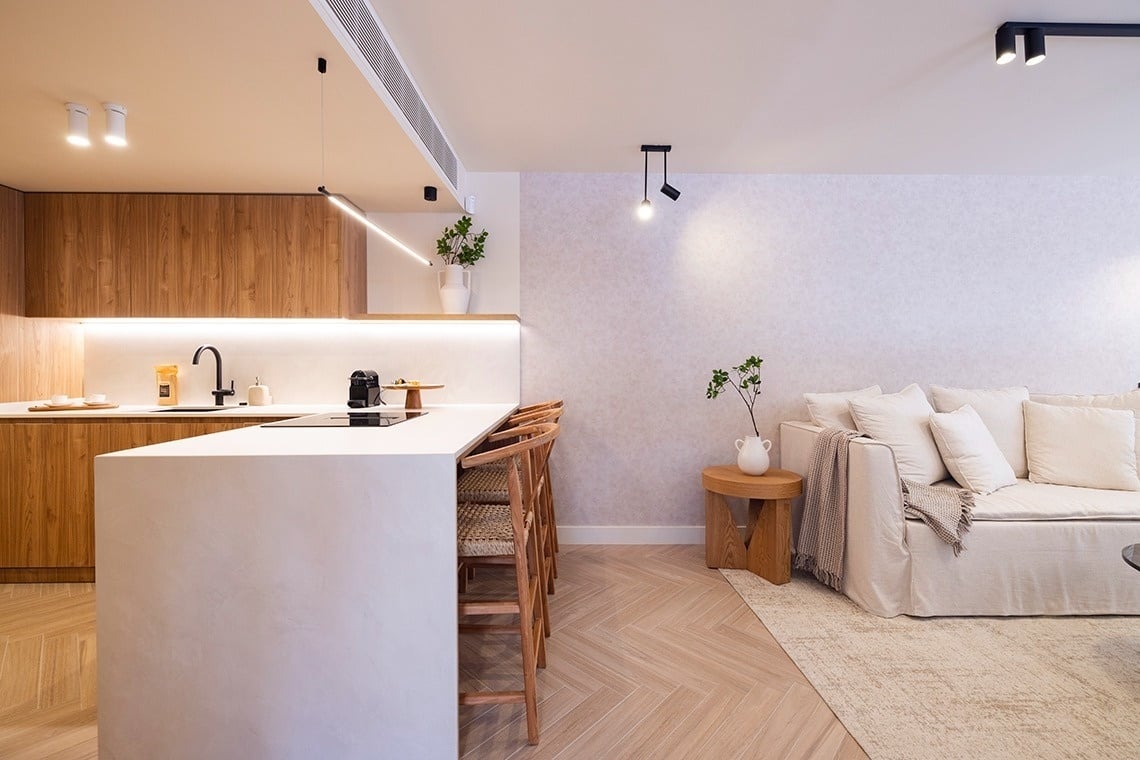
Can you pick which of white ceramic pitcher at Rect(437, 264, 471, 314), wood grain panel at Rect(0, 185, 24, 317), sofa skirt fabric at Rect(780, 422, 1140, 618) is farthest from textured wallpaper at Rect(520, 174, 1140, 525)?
wood grain panel at Rect(0, 185, 24, 317)

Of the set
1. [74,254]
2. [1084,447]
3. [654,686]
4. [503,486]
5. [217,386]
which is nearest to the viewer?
[654,686]

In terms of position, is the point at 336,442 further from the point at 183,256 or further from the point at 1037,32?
the point at 1037,32

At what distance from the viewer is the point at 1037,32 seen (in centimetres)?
203

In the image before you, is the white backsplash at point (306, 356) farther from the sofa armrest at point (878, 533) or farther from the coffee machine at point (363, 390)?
the sofa armrest at point (878, 533)

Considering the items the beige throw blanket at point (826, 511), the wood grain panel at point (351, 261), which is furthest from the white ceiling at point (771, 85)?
the beige throw blanket at point (826, 511)

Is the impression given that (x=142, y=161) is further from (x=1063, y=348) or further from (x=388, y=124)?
(x=1063, y=348)

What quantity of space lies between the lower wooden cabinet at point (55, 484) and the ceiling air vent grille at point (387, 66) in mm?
1861

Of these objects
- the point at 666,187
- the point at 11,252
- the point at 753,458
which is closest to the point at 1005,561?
the point at 753,458

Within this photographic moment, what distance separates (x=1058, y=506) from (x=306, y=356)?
169 inches

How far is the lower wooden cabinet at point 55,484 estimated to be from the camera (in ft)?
9.43

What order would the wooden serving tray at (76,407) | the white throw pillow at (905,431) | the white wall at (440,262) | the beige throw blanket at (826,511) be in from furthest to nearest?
the white wall at (440,262)
the wooden serving tray at (76,407)
the white throw pillow at (905,431)
the beige throw blanket at (826,511)

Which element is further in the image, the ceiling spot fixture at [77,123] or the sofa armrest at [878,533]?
the sofa armrest at [878,533]

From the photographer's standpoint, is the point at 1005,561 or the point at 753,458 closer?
the point at 1005,561

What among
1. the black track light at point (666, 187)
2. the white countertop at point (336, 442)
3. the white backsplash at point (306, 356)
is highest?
the black track light at point (666, 187)
